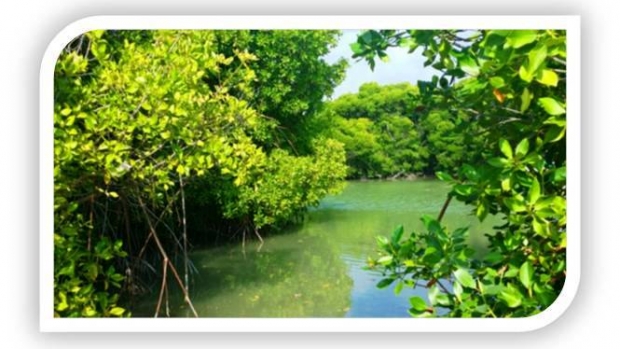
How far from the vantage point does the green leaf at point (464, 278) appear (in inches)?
72.5

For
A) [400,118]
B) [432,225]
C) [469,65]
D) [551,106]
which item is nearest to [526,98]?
[551,106]

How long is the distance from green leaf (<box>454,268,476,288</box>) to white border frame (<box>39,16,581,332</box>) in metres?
0.25

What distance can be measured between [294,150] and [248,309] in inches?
81.3

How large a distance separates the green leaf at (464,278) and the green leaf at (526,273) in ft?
0.48

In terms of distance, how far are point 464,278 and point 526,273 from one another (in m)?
0.18

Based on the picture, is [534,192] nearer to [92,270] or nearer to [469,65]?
[469,65]

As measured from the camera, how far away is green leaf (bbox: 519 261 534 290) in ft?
5.86

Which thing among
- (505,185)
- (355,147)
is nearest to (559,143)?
(505,185)

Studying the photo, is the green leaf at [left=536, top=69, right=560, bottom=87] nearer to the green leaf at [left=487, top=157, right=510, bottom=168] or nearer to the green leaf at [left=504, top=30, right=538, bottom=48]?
the green leaf at [left=504, top=30, right=538, bottom=48]

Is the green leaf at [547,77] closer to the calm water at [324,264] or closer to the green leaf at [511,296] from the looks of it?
the green leaf at [511,296]

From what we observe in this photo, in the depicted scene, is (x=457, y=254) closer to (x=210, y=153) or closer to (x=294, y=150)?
(x=210, y=153)

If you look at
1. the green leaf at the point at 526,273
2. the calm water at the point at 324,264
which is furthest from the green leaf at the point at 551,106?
the calm water at the point at 324,264

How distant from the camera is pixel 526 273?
1.79 metres
